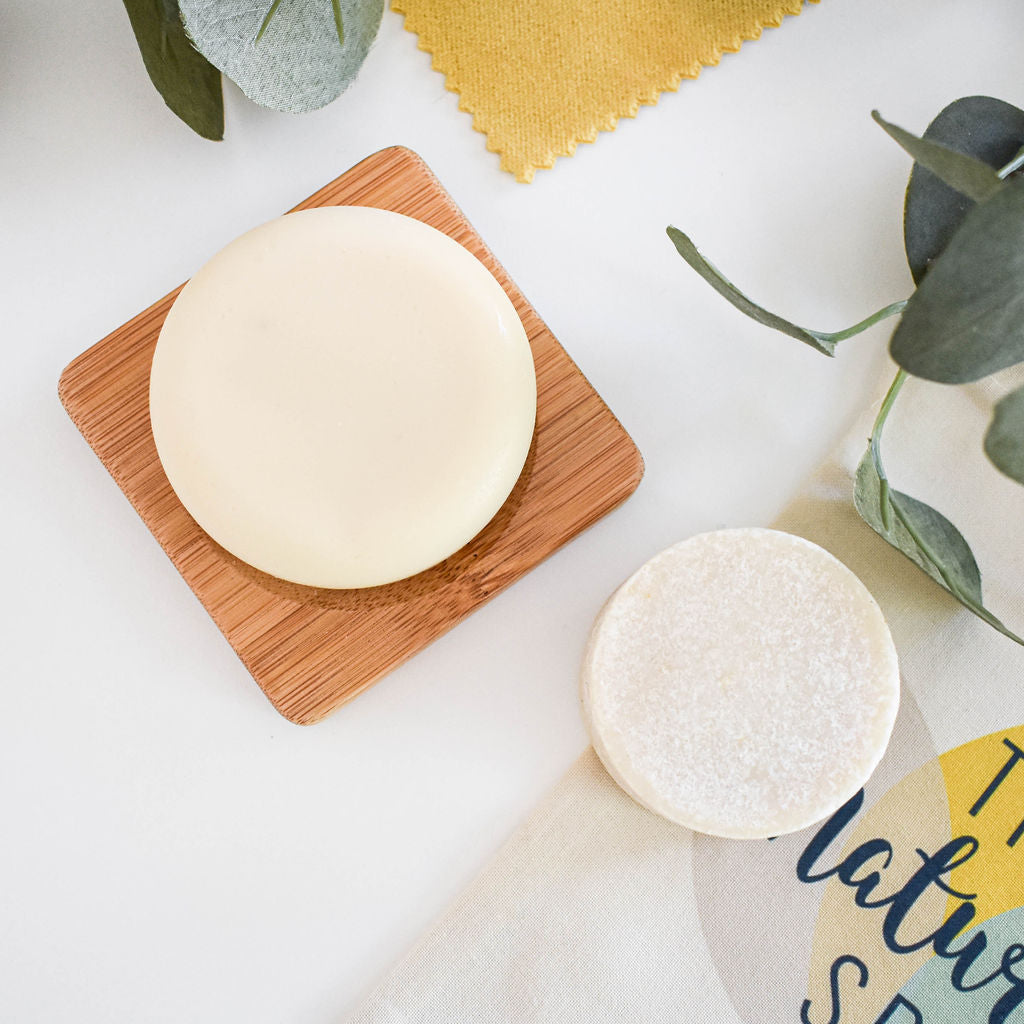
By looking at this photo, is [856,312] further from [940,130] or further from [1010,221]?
[1010,221]

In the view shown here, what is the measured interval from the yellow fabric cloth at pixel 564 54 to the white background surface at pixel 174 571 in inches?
0.5

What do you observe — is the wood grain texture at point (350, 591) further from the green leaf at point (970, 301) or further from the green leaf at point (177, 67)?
the green leaf at point (970, 301)

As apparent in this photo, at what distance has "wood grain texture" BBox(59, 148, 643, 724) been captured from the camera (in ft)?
1.72

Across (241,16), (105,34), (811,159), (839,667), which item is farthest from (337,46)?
(839,667)

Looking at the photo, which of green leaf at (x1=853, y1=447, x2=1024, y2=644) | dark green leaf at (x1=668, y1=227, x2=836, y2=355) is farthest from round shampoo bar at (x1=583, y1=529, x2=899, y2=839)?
dark green leaf at (x1=668, y1=227, x2=836, y2=355)

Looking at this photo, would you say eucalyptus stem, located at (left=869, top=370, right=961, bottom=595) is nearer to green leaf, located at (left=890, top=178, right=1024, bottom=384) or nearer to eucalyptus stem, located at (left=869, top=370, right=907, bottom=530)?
eucalyptus stem, located at (left=869, top=370, right=907, bottom=530)

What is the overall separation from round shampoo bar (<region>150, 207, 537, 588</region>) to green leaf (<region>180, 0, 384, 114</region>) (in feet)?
0.33

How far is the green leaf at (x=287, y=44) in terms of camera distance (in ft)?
1.56

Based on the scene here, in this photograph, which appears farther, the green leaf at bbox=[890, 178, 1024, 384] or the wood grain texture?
the wood grain texture

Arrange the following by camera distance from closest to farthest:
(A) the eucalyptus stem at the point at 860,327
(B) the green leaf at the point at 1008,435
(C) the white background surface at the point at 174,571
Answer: (B) the green leaf at the point at 1008,435, (A) the eucalyptus stem at the point at 860,327, (C) the white background surface at the point at 174,571

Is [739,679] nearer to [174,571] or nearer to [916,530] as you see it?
[916,530]

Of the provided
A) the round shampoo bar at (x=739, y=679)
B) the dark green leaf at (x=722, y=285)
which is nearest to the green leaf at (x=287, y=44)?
the dark green leaf at (x=722, y=285)

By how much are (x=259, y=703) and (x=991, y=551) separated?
0.45 metres

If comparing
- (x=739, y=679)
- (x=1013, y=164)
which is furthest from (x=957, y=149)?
(x=739, y=679)
